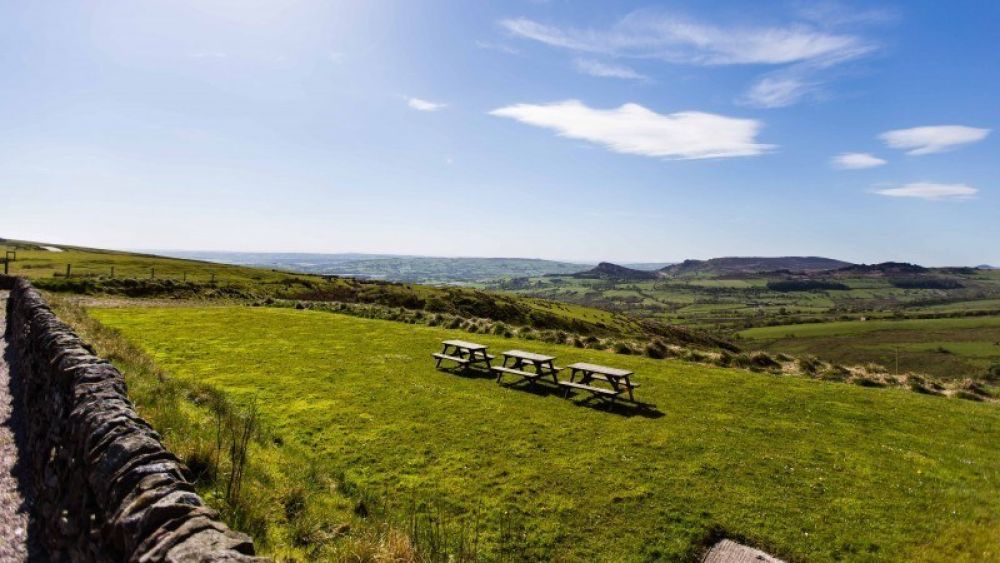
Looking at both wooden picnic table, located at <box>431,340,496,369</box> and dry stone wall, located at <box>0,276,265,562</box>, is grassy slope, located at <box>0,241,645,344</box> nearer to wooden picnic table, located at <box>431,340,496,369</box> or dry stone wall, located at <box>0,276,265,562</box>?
wooden picnic table, located at <box>431,340,496,369</box>

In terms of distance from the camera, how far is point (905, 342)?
369 feet

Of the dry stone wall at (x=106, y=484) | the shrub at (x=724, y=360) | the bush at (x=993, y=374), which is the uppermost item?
the dry stone wall at (x=106, y=484)

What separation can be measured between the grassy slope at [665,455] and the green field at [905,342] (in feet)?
261

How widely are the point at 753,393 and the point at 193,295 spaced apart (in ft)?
168

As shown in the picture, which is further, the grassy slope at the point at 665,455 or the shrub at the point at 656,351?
the shrub at the point at 656,351

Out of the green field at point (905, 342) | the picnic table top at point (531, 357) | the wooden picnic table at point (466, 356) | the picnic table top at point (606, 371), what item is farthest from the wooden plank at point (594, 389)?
the green field at point (905, 342)

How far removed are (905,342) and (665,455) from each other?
437ft

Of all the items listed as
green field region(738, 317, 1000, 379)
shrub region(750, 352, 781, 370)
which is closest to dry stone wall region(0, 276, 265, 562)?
shrub region(750, 352, 781, 370)

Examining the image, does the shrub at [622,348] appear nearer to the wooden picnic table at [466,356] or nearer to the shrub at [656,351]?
the shrub at [656,351]

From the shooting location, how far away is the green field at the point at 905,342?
8854 centimetres

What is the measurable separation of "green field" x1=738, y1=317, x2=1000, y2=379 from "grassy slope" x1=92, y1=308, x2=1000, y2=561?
7950 cm

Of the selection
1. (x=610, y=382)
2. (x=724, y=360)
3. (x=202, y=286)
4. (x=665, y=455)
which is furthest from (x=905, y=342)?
(x=202, y=286)

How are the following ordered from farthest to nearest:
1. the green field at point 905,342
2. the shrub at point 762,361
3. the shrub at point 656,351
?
the green field at point 905,342, the shrub at point 656,351, the shrub at point 762,361

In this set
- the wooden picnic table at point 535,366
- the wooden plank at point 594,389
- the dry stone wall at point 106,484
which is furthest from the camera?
the wooden picnic table at point 535,366
